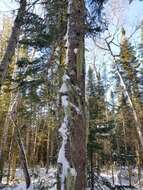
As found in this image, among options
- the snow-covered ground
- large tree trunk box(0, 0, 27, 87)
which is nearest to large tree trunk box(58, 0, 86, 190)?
the snow-covered ground

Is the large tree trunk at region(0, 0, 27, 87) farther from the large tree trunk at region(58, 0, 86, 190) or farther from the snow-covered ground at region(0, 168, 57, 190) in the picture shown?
the large tree trunk at region(58, 0, 86, 190)

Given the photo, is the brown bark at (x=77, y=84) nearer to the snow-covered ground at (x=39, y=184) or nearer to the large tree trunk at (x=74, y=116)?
the large tree trunk at (x=74, y=116)

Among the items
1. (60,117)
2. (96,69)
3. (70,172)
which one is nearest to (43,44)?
(60,117)

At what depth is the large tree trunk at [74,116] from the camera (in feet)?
12.7

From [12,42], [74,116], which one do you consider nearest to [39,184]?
[12,42]

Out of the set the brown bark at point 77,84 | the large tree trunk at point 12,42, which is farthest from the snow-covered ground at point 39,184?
the large tree trunk at point 12,42

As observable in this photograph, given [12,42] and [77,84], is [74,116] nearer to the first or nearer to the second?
[77,84]

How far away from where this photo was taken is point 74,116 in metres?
4.17

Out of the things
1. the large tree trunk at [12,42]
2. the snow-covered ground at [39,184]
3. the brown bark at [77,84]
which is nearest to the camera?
the brown bark at [77,84]

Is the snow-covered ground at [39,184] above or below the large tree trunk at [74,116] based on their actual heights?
below

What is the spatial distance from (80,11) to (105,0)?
1313mm

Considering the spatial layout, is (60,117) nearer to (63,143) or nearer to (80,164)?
(63,143)

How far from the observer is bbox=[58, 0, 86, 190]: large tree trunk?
3.88 m

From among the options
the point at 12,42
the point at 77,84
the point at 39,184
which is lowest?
the point at 39,184
